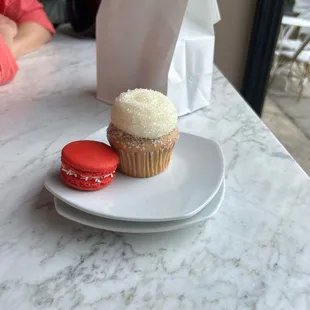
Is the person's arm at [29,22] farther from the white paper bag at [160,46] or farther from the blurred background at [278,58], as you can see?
the blurred background at [278,58]

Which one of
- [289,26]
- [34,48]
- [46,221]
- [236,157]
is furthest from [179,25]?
[289,26]

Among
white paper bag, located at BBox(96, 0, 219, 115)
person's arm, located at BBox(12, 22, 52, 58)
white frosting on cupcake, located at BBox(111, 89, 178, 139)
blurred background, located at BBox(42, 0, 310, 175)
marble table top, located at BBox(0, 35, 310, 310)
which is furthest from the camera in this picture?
blurred background, located at BBox(42, 0, 310, 175)

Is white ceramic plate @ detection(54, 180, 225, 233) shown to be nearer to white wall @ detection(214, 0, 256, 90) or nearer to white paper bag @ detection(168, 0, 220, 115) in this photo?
white paper bag @ detection(168, 0, 220, 115)

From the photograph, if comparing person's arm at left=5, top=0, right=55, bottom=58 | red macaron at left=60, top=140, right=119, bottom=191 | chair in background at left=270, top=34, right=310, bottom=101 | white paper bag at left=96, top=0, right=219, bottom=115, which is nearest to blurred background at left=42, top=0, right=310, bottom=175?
chair in background at left=270, top=34, right=310, bottom=101

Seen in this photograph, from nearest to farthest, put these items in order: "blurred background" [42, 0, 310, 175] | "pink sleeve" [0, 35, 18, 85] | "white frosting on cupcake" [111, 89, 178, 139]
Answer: "white frosting on cupcake" [111, 89, 178, 139], "pink sleeve" [0, 35, 18, 85], "blurred background" [42, 0, 310, 175]

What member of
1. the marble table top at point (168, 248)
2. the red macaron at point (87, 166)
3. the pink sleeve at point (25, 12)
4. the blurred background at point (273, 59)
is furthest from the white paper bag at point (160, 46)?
the blurred background at point (273, 59)

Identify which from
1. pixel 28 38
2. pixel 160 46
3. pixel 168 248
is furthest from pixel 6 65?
pixel 168 248
